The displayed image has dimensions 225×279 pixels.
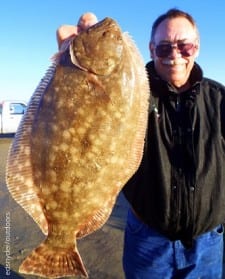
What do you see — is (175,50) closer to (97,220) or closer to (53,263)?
(97,220)

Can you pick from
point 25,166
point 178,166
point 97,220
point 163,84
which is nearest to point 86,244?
point 178,166

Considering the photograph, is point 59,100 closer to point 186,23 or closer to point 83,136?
point 83,136

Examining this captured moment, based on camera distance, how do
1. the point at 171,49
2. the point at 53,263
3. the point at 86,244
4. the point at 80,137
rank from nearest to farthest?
the point at 80,137 → the point at 53,263 → the point at 171,49 → the point at 86,244

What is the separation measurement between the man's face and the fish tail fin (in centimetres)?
165

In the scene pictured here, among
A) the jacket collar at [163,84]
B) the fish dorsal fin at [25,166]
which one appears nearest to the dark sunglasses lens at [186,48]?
the jacket collar at [163,84]

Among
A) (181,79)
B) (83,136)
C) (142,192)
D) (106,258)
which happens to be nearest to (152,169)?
(142,192)

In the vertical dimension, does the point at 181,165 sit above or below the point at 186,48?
below

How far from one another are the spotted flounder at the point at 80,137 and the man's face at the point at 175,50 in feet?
2.27

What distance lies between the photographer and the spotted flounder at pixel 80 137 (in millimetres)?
2770

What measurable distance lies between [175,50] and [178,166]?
0.95 metres

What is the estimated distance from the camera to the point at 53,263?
2918mm

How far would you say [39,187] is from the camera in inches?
111

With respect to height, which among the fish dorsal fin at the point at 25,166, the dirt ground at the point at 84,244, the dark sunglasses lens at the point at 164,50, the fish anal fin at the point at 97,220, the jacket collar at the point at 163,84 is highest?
the dark sunglasses lens at the point at 164,50

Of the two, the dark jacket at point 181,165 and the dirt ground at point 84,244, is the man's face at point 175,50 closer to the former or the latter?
the dark jacket at point 181,165
